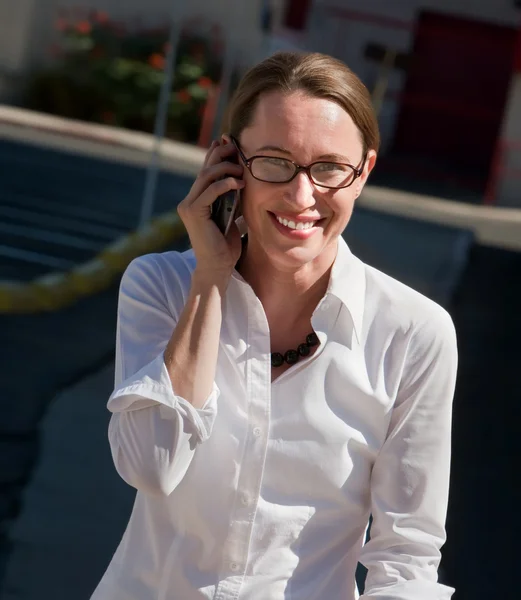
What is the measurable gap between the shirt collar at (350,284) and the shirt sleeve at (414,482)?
0.11 meters

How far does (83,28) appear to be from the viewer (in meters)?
20.1

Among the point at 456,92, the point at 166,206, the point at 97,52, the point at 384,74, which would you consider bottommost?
the point at 166,206

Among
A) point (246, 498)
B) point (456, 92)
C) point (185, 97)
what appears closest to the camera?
point (246, 498)

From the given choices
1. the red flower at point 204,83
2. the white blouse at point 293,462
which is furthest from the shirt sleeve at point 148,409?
the red flower at point 204,83

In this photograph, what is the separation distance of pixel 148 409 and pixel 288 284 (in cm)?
36

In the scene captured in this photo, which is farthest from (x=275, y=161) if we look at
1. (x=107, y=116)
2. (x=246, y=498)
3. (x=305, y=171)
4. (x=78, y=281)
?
(x=107, y=116)

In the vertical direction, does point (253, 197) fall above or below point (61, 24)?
above

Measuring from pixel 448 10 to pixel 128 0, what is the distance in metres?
5.93

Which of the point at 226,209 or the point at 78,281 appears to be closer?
the point at 226,209

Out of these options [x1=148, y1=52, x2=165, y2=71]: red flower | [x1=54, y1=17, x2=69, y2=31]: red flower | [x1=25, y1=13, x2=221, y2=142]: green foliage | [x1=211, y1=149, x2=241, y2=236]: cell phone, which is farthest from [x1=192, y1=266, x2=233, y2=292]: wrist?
[x1=54, y1=17, x2=69, y2=31]: red flower

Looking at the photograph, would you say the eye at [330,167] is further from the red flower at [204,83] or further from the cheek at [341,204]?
the red flower at [204,83]

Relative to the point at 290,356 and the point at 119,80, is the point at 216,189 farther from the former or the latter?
the point at 119,80

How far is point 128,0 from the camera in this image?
822 inches

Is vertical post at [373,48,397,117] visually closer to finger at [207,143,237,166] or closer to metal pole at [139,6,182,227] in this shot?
metal pole at [139,6,182,227]
